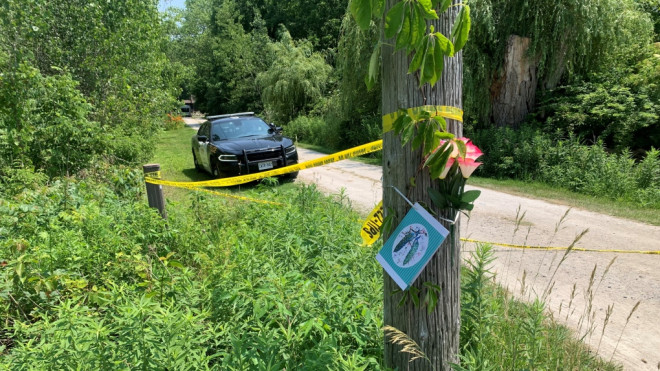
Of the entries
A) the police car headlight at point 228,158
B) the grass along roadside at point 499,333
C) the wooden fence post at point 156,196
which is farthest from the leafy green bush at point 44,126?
the grass along roadside at point 499,333

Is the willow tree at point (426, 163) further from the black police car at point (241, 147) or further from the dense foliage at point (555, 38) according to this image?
the dense foliage at point (555, 38)

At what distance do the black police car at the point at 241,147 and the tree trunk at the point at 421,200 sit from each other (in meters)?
7.36

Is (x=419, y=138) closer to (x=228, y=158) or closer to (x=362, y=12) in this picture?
(x=362, y=12)

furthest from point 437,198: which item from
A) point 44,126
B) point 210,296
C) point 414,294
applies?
point 44,126

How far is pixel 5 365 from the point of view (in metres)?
2.21

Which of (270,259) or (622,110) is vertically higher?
(622,110)

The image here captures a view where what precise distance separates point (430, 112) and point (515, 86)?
1161 centimetres

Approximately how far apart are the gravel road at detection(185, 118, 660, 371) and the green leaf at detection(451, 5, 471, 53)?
4.53 ft

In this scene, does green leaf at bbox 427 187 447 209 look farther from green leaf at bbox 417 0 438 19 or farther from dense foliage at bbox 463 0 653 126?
dense foliage at bbox 463 0 653 126

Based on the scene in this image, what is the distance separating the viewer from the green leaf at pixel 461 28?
4.62 feet

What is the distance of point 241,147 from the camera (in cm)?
916

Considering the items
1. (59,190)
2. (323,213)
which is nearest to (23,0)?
(59,190)

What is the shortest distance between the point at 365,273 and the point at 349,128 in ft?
48.0

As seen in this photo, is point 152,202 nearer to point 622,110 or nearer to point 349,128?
point 622,110
